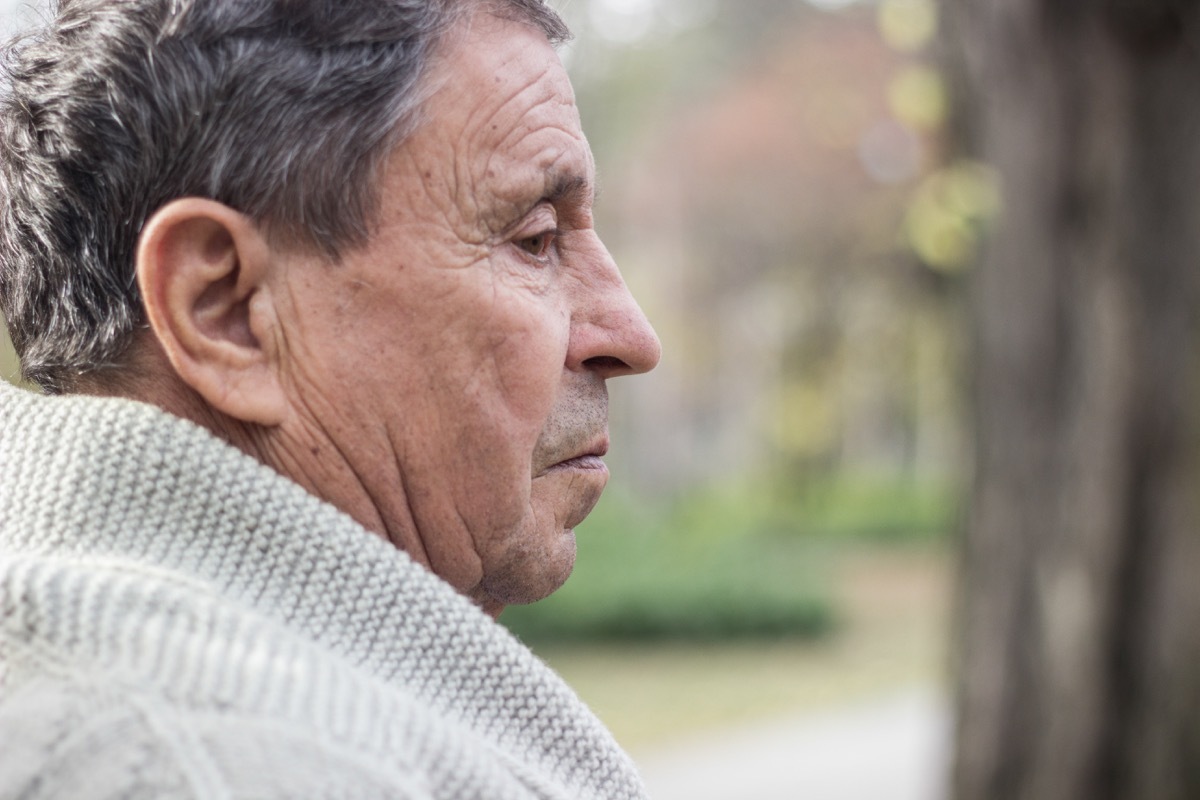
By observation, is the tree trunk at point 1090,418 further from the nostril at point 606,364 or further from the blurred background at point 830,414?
the nostril at point 606,364

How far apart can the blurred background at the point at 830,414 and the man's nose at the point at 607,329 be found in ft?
0.80

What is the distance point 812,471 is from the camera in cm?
3022

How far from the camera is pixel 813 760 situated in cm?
959

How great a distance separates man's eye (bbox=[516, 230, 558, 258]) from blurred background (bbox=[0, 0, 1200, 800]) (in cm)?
27

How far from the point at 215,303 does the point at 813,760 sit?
871cm

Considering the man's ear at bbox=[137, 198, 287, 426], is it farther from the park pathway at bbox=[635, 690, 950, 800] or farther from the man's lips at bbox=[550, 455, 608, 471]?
the park pathway at bbox=[635, 690, 950, 800]

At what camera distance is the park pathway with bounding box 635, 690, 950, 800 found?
28.5ft

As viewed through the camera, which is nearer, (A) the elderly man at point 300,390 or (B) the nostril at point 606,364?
(A) the elderly man at point 300,390

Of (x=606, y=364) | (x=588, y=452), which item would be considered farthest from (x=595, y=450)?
(x=606, y=364)

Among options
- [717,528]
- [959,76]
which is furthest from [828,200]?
[959,76]

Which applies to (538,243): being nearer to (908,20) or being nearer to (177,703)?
(177,703)

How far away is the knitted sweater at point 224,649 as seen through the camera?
122cm

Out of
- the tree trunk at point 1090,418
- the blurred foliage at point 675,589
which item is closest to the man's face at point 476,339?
the tree trunk at point 1090,418

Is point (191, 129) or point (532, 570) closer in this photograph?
point (191, 129)
